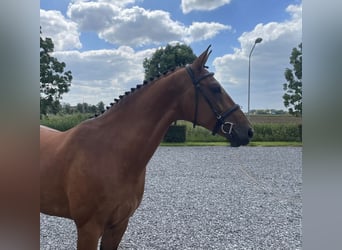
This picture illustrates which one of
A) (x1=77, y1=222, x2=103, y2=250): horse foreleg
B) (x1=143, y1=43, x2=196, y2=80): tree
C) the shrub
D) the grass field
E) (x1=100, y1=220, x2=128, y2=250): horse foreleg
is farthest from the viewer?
the grass field

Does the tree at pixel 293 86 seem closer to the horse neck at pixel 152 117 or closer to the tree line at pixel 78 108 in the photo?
the horse neck at pixel 152 117

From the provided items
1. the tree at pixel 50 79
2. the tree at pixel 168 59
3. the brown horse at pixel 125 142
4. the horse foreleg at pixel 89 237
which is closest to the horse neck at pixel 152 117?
the brown horse at pixel 125 142

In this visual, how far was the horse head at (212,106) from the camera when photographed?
182 cm

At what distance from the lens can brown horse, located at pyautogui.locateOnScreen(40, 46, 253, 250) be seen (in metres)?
1.78

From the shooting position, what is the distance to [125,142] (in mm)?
1843

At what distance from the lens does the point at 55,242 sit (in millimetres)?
3533

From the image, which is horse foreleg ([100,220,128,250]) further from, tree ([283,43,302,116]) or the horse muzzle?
tree ([283,43,302,116])

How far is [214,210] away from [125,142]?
3374 millimetres

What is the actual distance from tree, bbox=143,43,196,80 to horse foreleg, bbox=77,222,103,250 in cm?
200

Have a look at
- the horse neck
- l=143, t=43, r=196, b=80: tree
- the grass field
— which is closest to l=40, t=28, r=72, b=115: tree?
l=143, t=43, r=196, b=80: tree

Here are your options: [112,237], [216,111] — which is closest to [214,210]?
[112,237]
